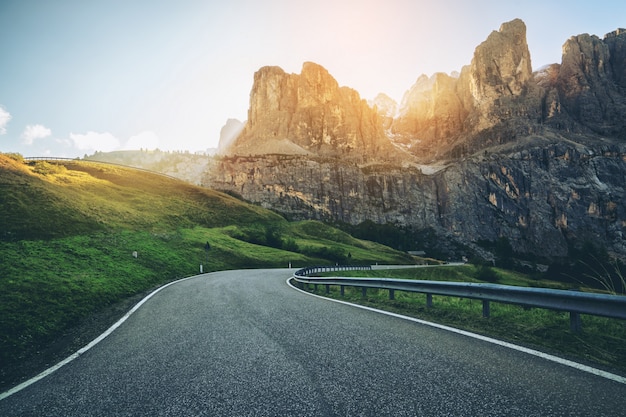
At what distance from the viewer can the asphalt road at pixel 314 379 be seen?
338 cm

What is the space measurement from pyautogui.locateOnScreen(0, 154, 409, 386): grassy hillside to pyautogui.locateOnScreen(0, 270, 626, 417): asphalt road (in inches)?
134

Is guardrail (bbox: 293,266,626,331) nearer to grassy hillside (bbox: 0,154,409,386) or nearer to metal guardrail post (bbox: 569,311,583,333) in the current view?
metal guardrail post (bbox: 569,311,583,333)

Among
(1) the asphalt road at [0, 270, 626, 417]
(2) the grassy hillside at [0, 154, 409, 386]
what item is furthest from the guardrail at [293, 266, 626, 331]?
(2) the grassy hillside at [0, 154, 409, 386]

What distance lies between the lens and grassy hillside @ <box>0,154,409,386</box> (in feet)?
38.0

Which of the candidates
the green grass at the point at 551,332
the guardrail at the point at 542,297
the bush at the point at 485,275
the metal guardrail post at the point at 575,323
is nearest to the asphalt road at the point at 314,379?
the green grass at the point at 551,332

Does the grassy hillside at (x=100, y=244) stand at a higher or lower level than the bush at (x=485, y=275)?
higher

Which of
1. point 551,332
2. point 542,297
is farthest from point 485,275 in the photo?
point 551,332

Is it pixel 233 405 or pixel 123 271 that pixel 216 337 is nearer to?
pixel 233 405

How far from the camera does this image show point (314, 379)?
420cm

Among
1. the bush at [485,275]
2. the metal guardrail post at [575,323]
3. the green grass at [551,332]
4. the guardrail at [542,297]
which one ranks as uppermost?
the guardrail at [542,297]

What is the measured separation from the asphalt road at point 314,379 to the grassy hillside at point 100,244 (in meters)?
3.41

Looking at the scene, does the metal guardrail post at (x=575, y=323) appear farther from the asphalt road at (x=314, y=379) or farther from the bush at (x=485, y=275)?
the bush at (x=485, y=275)

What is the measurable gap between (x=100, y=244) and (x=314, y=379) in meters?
37.4

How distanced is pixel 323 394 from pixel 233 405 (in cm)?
97
